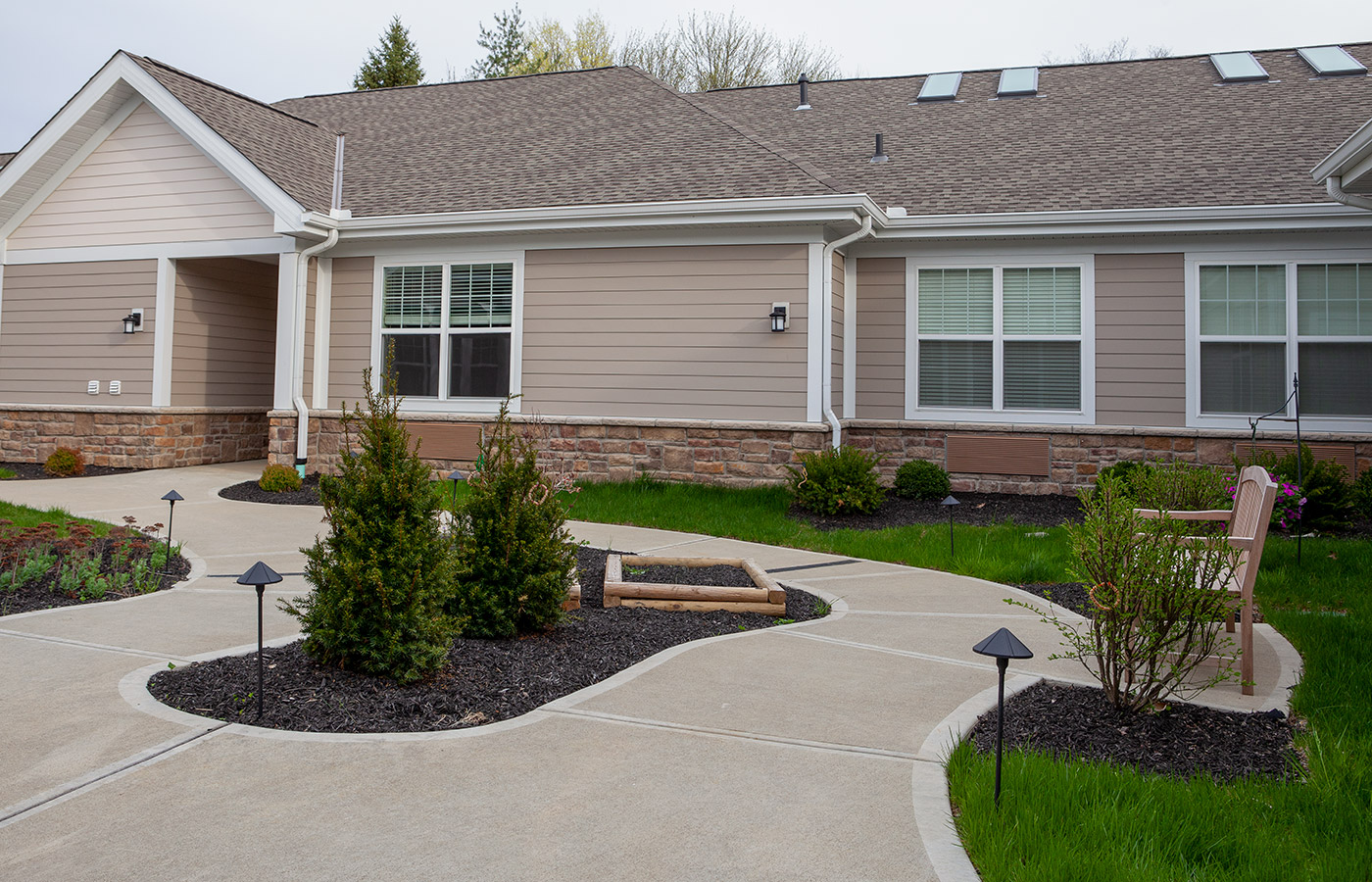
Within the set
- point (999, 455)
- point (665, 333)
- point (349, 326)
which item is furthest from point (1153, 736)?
point (349, 326)

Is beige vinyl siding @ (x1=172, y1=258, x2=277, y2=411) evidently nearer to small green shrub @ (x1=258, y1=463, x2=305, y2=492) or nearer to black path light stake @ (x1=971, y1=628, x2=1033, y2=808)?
small green shrub @ (x1=258, y1=463, x2=305, y2=492)

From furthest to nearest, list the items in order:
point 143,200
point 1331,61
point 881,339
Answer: point 1331,61 → point 143,200 → point 881,339

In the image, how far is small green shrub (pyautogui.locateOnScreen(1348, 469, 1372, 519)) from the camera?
9.32 meters

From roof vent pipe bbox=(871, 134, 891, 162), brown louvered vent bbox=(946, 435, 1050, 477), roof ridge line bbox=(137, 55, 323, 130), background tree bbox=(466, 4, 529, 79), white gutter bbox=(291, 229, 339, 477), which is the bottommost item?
brown louvered vent bbox=(946, 435, 1050, 477)

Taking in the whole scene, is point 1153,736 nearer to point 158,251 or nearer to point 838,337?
point 838,337

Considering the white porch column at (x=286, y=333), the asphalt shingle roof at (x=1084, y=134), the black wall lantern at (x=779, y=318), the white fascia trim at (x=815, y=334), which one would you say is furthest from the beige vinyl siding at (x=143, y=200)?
the asphalt shingle roof at (x=1084, y=134)

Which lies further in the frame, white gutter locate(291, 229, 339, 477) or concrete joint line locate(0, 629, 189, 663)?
white gutter locate(291, 229, 339, 477)

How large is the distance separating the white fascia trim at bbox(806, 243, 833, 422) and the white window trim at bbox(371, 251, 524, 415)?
3557mm

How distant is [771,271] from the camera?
11102 millimetres

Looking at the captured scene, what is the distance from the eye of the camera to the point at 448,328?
40.5ft

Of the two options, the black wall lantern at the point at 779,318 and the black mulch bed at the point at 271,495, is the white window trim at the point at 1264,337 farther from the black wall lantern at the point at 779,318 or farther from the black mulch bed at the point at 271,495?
the black mulch bed at the point at 271,495

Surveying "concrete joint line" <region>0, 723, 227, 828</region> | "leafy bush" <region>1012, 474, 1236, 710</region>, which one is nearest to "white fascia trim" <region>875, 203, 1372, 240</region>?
"leafy bush" <region>1012, 474, 1236, 710</region>

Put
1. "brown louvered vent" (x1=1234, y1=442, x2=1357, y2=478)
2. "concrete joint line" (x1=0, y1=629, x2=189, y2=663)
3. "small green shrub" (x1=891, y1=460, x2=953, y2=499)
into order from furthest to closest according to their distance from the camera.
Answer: "small green shrub" (x1=891, y1=460, x2=953, y2=499) → "brown louvered vent" (x1=1234, y1=442, x2=1357, y2=478) → "concrete joint line" (x1=0, y1=629, x2=189, y2=663)

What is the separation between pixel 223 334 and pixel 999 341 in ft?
34.9
